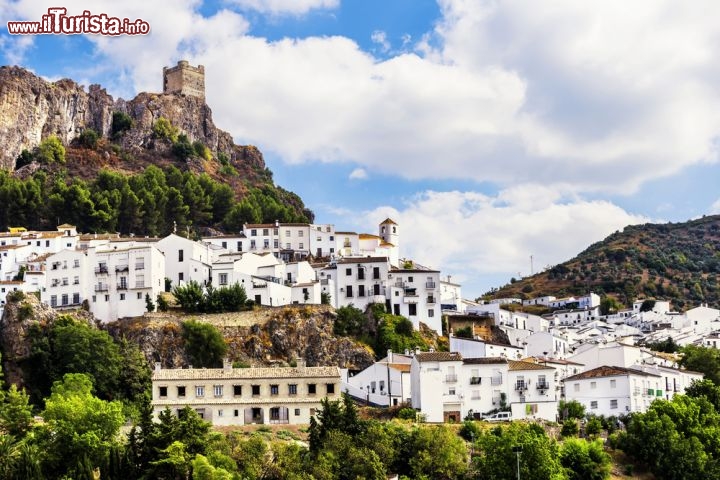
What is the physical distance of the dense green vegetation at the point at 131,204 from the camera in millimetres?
103250

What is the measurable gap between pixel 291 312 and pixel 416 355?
1512 cm

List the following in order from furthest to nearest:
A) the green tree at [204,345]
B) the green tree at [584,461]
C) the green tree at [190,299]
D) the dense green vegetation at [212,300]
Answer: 1. the green tree at [190,299]
2. the dense green vegetation at [212,300]
3. the green tree at [204,345]
4. the green tree at [584,461]

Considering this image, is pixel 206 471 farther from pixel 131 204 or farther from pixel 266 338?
pixel 131 204

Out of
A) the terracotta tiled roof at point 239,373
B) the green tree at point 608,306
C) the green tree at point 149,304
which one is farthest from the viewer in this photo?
the green tree at point 608,306

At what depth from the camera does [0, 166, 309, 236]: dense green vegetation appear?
103 meters

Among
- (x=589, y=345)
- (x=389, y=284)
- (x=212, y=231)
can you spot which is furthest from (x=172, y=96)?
(x=589, y=345)

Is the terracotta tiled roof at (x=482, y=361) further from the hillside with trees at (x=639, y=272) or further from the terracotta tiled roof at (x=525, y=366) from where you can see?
the hillside with trees at (x=639, y=272)

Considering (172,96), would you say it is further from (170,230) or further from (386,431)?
(386,431)

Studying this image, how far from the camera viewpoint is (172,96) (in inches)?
5723

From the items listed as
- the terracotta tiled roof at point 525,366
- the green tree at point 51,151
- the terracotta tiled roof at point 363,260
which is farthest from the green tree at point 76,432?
the green tree at point 51,151

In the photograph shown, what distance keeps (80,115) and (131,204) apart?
111 ft

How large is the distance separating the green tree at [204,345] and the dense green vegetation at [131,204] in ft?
90.2

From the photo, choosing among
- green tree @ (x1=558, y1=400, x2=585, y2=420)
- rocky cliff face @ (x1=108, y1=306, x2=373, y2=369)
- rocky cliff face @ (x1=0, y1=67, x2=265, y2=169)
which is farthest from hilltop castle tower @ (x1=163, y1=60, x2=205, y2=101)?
green tree @ (x1=558, y1=400, x2=585, y2=420)

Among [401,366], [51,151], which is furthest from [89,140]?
[401,366]
